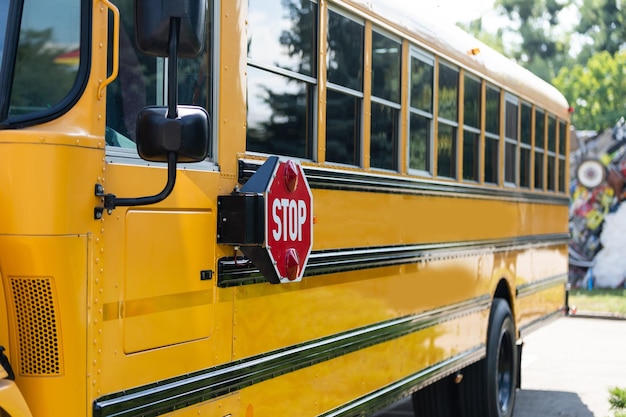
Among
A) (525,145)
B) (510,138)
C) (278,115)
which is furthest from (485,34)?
(278,115)

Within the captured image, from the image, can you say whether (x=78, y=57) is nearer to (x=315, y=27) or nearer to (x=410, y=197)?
(x=315, y=27)

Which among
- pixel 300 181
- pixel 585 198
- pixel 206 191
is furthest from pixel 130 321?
pixel 585 198

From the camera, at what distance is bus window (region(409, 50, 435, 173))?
498 centimetres

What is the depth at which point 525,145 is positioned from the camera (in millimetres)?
7531

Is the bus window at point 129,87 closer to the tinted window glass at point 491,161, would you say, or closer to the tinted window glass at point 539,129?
the tinted window glass at point 491,161

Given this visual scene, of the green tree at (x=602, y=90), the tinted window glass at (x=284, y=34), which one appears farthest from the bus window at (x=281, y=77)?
the green tree at (x=602, y=90)

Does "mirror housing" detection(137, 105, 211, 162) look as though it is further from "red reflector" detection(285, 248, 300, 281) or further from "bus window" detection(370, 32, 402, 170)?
"bus window" detection(370, 32, 402, 170)

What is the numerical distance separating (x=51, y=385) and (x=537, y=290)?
5.90m

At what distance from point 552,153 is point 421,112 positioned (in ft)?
12.7

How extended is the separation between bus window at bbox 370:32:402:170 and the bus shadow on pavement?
3.50m

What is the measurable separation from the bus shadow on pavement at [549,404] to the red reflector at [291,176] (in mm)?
4686

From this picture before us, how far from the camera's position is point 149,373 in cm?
277

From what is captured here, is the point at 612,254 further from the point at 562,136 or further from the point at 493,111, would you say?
the point at 493,111

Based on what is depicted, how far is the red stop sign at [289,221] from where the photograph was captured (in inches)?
125
